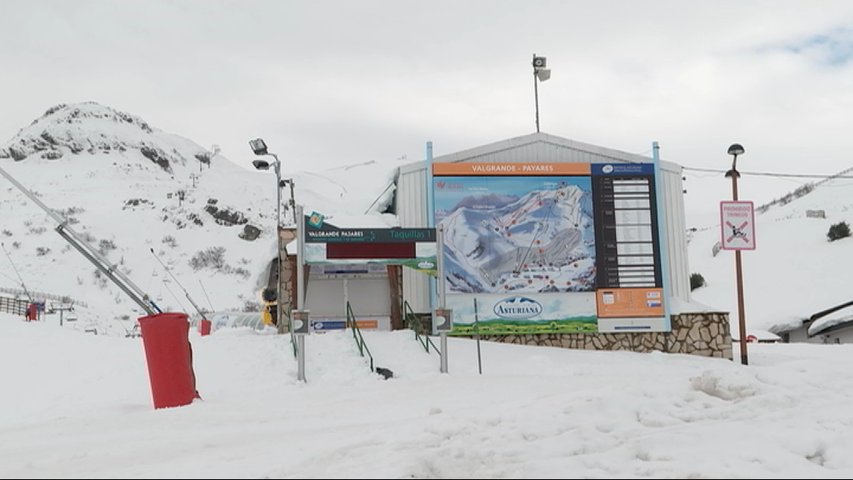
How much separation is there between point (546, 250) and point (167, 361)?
1171 cm

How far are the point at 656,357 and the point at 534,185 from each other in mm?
5440

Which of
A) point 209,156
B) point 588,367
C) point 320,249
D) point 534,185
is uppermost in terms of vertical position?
point 209,156

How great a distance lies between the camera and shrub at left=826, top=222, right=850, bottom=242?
55062 millimetres

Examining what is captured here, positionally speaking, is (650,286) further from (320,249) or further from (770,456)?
(770,456)

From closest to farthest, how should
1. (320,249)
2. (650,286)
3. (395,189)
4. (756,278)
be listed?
(320,249), (650,286), (395,189), (756,278)

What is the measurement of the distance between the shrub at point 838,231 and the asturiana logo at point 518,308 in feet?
146

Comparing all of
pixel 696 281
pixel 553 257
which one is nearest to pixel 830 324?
pixel 553 257

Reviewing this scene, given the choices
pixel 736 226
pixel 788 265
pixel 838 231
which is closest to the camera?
pixel 736 226

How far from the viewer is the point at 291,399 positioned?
9883mm

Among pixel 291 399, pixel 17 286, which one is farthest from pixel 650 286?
pixel 17 286

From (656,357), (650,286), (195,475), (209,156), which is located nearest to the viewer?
(195,475)

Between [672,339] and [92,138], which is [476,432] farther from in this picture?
[92,138]

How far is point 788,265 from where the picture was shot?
5347cm

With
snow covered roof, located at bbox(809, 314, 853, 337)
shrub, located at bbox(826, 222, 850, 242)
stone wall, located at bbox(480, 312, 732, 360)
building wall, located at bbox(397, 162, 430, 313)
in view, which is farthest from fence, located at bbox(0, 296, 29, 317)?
shrub, located at bbox(826, 222, 850, 242)
